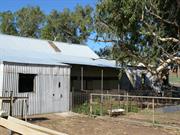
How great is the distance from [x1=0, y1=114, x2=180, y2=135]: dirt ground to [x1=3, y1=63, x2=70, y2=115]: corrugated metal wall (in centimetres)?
114

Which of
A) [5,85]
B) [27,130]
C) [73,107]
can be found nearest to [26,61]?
[5,85]

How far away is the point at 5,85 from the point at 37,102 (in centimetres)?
254

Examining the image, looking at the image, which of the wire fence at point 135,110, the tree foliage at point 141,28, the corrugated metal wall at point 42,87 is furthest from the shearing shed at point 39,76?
the tree foliage at point 141,28

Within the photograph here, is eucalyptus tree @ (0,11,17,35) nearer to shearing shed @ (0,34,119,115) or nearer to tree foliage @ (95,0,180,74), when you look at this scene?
shearing shed @ (0,34,119,115)

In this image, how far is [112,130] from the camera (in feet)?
57.0

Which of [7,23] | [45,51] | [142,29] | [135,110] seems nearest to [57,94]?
[135,110]

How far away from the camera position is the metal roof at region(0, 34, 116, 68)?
2764 cm

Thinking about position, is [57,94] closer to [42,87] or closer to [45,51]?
[42,87]

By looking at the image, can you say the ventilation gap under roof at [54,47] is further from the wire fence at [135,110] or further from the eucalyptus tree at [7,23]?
the eucalyptus tree at [7,23]

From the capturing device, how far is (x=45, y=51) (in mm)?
32438

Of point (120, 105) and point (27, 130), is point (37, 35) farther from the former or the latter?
point (27, 130)

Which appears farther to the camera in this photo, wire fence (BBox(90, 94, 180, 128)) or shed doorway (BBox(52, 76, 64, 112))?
shed doorway (BBox(52, 76, 64, 112))

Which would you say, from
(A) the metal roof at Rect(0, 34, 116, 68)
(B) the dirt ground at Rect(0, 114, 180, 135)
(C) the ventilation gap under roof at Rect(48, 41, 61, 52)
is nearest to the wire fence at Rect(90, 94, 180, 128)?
(B) the dirt ground at Rect(0, 114, 180, 135)

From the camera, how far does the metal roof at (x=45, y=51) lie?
27.6m
